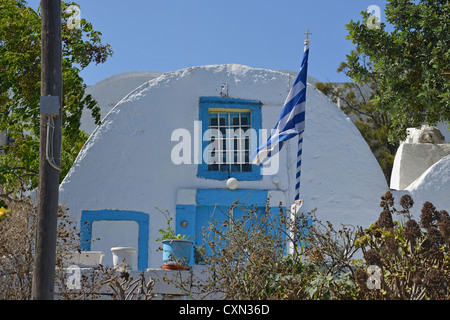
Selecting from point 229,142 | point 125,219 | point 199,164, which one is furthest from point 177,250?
point 229,142

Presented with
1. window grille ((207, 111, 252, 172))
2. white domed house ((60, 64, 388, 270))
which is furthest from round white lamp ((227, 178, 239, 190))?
window grille ((207, 111, 252, 172))

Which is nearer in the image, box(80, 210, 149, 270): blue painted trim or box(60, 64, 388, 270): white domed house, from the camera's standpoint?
box(80, 210, 149, 270): blue painted trim

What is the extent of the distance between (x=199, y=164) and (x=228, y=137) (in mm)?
775

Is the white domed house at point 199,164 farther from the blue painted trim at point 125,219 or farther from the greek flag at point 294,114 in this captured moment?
the greek flag at point 294,114

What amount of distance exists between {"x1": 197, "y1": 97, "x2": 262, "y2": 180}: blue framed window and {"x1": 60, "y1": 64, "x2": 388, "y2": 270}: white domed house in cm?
2

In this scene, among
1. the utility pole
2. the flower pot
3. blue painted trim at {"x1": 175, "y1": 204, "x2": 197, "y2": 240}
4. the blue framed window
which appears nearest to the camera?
the utility pole

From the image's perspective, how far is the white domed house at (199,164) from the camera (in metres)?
11.1

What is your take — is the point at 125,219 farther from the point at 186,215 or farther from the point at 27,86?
the point at 27,86

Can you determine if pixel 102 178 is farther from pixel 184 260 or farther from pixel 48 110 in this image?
pixel 48 110

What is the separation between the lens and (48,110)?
6.33 metres

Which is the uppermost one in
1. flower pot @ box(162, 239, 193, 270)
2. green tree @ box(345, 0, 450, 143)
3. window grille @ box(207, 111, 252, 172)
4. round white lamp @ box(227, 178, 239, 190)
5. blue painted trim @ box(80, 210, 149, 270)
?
green tree @ box(345, 0, 450, 143)

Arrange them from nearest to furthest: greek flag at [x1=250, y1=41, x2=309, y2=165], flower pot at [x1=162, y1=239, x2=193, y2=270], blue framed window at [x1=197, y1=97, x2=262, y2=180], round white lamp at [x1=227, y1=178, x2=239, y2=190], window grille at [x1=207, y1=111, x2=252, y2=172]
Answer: flower pot at [x1=162, y1=239, x2=193, y2=270]
greek flag at [x1=250, y1=41, x2=309, y2=165]
round white lamp at [x1=227, y1=178, x2=239, y2=190]
blue framed window at [x1=197, y1=97, x2=262, y2=180]
window grille at [x1=207, y1=111, x2=252, y2=172]

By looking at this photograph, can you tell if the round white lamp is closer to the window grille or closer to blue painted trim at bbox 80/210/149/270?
the window grille

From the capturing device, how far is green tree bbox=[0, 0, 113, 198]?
40.5 feet
